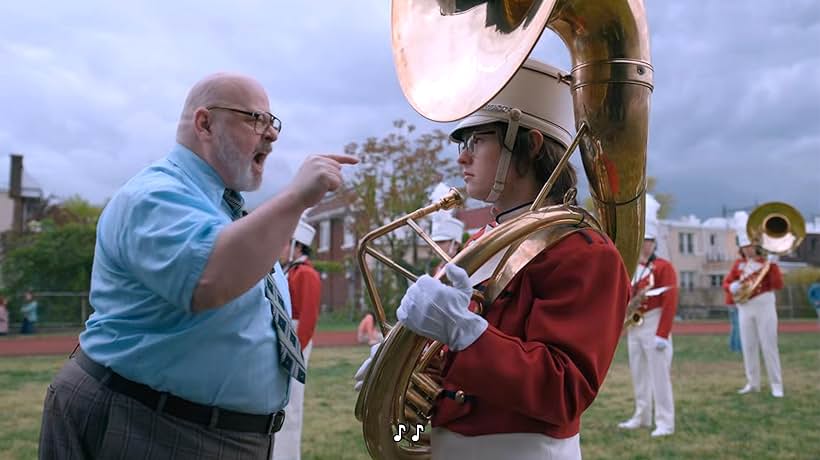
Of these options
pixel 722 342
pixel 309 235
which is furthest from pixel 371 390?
pixel 722 342

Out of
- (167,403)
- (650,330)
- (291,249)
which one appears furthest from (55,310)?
(167,403)

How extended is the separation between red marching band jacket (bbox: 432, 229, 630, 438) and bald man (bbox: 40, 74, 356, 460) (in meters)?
0.62

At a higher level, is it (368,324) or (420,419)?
(420,419)

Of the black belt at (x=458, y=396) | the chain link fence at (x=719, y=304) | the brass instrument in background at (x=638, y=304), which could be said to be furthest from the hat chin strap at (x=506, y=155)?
the chain link fence at (x=719, y=304)

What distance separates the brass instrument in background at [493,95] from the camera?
6.93ft

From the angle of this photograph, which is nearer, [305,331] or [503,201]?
[503,201]

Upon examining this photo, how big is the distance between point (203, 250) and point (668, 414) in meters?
6.96

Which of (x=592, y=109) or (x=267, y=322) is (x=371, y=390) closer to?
(x=267, y=322)

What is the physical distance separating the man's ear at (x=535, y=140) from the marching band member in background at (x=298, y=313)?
3101 mm

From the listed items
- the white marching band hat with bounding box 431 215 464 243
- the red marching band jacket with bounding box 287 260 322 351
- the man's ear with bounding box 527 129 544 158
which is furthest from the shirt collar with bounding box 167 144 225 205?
the white marching band hat with bounding box 431 215 464 243

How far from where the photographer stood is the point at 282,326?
2.40m

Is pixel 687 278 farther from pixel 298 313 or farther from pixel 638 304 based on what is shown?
pixel 298 313

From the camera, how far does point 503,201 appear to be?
8.12 feet

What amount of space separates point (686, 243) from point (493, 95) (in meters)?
66.5
